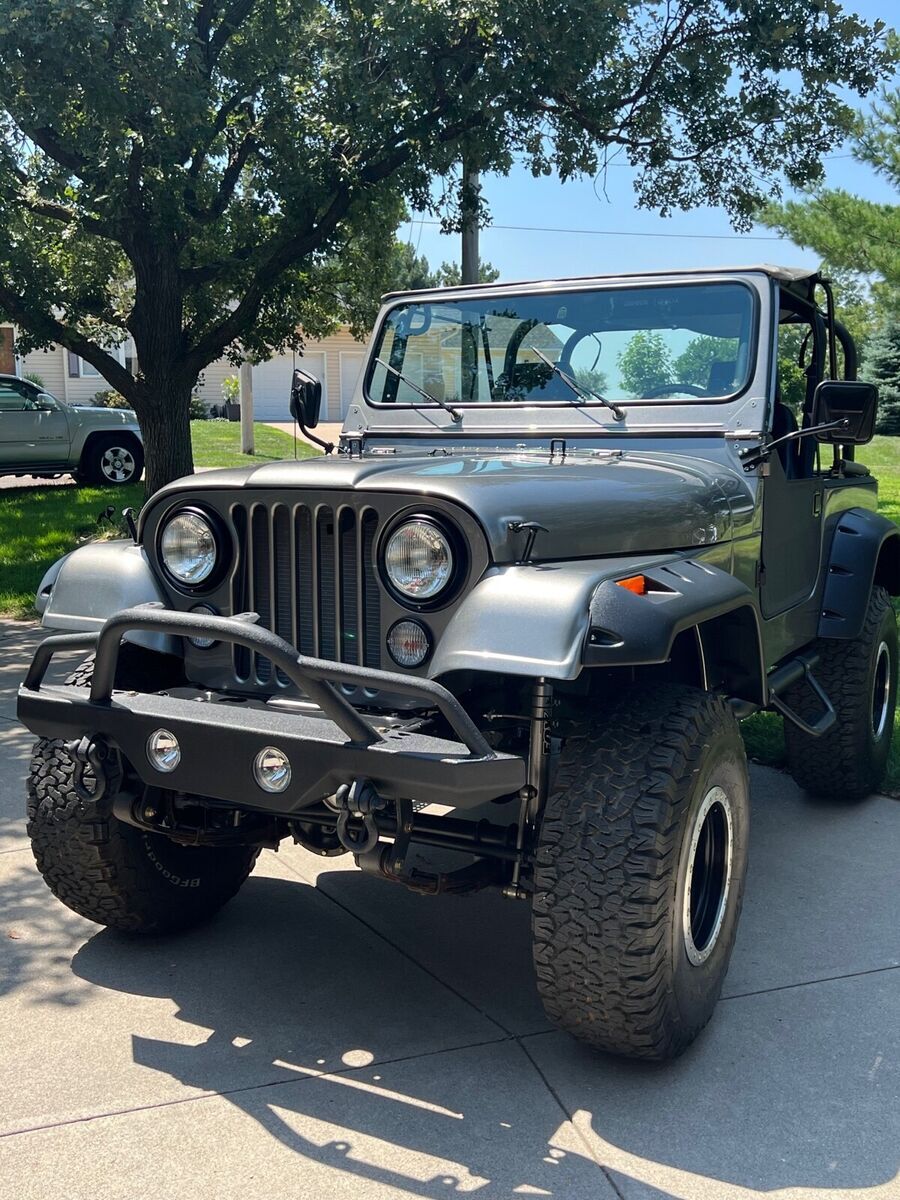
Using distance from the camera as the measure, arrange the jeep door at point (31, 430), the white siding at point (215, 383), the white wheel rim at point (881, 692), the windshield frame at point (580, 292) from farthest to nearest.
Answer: the white siding at point (215, 383) → the jeep door at point (31, 430) → the white wheel rim at point (881, 692) → the windshield frame at point (580, 292)

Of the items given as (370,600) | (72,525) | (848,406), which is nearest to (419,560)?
(370,600)

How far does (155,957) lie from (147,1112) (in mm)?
837

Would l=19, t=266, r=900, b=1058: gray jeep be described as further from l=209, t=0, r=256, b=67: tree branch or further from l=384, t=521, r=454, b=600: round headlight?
l=209, t=0, r=256, b=67: tree branch

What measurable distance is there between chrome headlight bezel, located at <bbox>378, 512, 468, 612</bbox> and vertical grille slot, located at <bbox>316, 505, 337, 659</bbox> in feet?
0.59

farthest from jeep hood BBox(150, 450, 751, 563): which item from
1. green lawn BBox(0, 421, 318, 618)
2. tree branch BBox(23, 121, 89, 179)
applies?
tree branch BBox(23, 121, 89, 179)

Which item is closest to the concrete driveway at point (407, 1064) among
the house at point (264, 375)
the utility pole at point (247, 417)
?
the utility pole at point (247, 417)

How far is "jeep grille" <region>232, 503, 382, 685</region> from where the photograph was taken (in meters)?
3.04

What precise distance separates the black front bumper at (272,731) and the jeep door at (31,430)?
1311 cm

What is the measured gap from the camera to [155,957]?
3.57 m

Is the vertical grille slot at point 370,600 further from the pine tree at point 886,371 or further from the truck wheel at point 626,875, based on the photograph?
the pine tree at point 886,371

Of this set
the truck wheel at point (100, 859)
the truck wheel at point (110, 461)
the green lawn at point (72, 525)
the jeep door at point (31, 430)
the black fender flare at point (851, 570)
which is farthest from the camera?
the truck wheel at point (110, 461)

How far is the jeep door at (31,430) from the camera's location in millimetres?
15250

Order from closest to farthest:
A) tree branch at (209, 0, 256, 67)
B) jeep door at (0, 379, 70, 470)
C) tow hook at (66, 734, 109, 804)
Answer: tow hook at (66, 734, 109, 804) < tree branch at (209, 0, 256, 67) < jeep door at (0, 379, 70, 470)

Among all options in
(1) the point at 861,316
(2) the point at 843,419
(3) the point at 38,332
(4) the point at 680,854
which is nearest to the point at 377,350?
(2) the point at 843,419
